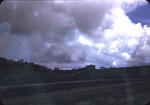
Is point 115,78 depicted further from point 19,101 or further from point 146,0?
point 146,0

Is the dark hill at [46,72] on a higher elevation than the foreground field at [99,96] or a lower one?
higher

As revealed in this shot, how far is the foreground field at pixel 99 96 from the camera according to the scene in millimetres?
4324

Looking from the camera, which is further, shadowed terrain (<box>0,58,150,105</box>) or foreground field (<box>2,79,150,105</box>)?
shadowed terrain (<box>0,58,150,105</box>)

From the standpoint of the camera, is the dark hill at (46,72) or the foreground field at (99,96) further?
the dark hill at (46,72)

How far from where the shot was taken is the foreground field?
170 inches

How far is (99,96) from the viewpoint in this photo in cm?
513

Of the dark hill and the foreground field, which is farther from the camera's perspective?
the dark hill

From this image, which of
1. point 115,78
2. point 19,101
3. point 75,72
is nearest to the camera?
point 19,101

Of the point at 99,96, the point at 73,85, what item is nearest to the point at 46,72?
the point at 99,96

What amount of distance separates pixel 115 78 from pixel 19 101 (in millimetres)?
3769

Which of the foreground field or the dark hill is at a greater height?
the dark hill

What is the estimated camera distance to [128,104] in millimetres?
3793

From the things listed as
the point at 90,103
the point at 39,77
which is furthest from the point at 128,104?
the point at 39,77

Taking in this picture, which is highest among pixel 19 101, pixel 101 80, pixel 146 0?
pixel 146 0
